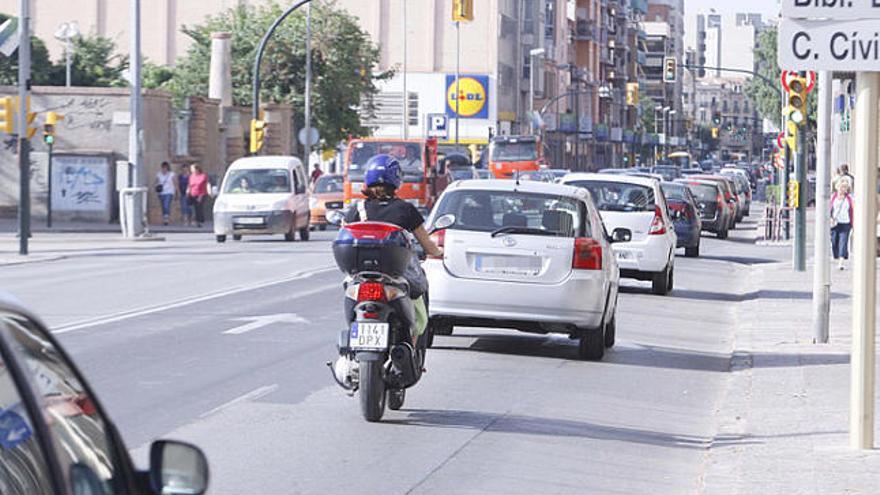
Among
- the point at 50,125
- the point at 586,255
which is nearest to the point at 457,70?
the point at 50,125

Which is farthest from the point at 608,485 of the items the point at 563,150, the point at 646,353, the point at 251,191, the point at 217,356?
the point at 563,150

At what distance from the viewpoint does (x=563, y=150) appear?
140375 mm

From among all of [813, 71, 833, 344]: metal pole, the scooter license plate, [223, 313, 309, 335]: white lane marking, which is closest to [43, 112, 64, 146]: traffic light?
[223, 313, 309, 335]: white lane marking

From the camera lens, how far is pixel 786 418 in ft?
41.2

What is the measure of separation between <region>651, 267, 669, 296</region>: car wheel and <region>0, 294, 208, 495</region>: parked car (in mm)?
22891

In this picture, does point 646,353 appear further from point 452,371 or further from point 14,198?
point 14,198

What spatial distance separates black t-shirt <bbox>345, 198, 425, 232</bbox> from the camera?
492 inches

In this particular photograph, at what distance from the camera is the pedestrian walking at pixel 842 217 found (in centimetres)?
3375

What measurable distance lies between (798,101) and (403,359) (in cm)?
1784

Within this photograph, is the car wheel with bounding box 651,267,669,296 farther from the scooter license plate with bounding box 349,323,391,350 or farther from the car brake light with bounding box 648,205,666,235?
the scooter license plate with bounding box 349,323,391,350

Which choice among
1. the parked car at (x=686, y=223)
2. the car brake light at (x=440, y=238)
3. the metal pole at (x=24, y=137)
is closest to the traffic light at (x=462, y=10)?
the parked car at (x=686, y=223)

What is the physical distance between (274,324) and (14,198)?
34857 mm

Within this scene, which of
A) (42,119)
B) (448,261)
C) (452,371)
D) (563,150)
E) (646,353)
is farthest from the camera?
(563,150)

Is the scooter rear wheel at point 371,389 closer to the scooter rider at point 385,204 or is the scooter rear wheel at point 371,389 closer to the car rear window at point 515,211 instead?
the scooter rider at point 385,204
